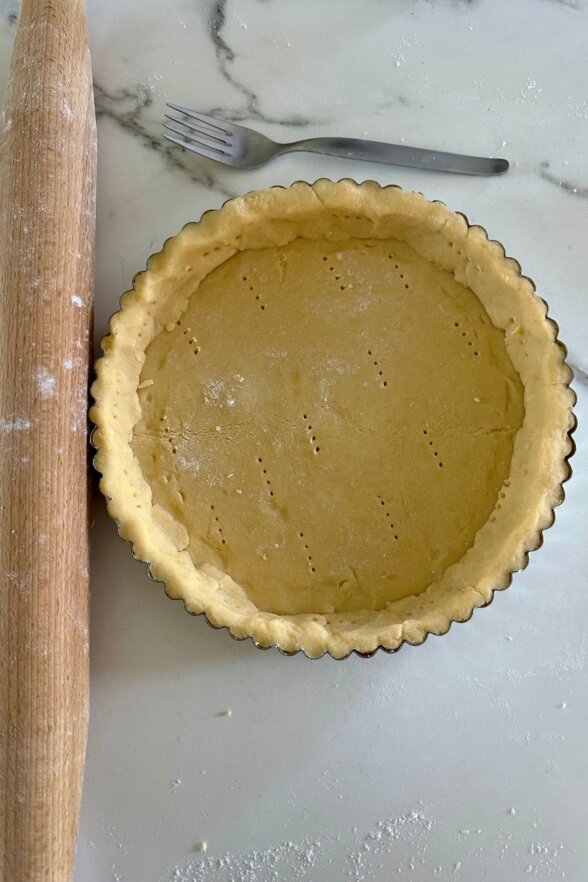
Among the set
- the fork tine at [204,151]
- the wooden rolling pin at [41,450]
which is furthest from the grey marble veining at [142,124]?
the wooden rolling pin at [41,450]

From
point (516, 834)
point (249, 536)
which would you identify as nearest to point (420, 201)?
point (249, 536)

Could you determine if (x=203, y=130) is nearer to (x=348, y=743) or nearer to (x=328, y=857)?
(x=348, y=743)

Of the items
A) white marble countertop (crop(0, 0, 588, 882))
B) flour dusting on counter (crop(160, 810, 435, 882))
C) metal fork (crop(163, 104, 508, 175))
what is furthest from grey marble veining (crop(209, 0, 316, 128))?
flour dusting on counter (crop(160, 810, 435, 882))

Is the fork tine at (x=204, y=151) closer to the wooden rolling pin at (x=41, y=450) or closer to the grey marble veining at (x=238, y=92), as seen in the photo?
the grey marble veining at (x=238, y=92)

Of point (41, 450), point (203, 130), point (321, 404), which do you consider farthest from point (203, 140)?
point (41, 450)

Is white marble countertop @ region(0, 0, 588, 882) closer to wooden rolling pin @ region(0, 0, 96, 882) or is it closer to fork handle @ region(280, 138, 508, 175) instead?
wooden rolling pin @ region(0, 0, 96, 882)

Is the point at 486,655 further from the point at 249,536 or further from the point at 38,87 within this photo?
the point at 38,87
